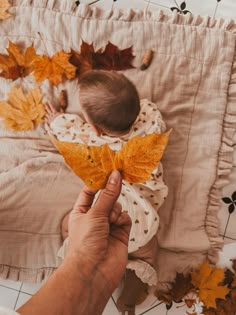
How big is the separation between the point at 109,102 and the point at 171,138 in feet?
0.93

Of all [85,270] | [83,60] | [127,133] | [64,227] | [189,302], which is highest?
[83,60]

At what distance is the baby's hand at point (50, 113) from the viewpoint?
1.09 metres

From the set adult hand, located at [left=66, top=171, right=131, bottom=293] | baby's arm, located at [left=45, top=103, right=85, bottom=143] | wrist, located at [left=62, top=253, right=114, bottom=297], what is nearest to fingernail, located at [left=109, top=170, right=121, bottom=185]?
adult hand, located at [left=66, top=171, right=131, bottom=293]

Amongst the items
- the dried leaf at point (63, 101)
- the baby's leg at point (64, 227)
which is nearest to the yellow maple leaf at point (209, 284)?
the baby's leg at point (64, 227)

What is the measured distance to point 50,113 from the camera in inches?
43.1

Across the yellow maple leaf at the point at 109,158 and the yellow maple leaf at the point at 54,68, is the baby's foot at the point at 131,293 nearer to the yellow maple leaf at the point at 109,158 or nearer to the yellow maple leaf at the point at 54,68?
the yellow maple leaf at the point at 109,158

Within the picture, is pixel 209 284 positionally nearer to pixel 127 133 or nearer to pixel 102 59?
pixel 127 133

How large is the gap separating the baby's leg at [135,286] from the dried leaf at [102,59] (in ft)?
1.51

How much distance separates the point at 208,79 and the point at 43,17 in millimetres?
471

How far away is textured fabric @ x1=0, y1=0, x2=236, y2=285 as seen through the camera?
1017mm

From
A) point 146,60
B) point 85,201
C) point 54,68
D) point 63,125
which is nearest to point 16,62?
point 54,68

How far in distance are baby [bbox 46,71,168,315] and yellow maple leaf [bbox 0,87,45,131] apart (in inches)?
1.2

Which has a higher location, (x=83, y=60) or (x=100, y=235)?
(x=83, y=60)

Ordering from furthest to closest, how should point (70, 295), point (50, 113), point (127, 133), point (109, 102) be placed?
point (50, 113) < point (127, 133) < point (109, 102) < point (70, 295)
